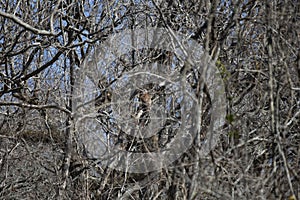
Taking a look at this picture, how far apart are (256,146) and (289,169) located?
1474 mm

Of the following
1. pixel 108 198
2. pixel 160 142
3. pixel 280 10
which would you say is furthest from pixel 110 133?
pixel 280 10

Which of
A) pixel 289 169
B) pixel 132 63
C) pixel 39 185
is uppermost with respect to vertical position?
pixel 132 63

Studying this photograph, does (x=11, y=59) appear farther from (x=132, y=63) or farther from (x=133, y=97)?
(x=133, y=97)

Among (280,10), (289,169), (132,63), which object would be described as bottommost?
(289,169)

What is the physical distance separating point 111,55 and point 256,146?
2.47m

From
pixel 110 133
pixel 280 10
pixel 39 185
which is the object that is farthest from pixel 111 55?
pixel 280 10

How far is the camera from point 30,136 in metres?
7.57

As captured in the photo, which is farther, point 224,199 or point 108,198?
point 108,198

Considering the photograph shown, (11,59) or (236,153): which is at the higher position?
(11,59)

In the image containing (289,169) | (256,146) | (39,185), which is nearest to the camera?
(289,169)

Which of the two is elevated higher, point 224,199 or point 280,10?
point 280,10

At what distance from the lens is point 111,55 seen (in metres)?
6.36

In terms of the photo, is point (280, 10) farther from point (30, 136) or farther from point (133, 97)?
point (30, 136)

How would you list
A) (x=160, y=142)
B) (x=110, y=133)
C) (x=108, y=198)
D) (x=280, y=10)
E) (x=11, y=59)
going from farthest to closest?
(x=11, y=59) → (x=110, y=133) → (x=108, y=198) → (x=160, y=142) → (x=280, y=10)
